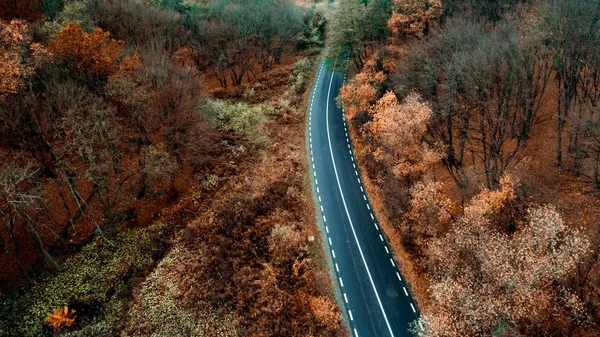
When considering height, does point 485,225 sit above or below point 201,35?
below

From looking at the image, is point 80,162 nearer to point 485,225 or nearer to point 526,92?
point 485,225

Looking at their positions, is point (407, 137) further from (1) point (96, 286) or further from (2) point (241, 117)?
(1) point (96, 286)

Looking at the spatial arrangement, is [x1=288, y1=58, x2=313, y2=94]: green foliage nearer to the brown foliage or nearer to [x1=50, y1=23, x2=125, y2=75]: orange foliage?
[x1=50, y1=23, x2=125, y2=75]: orange foliage

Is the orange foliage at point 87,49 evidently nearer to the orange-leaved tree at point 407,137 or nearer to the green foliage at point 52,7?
the green foliage at point 52,7

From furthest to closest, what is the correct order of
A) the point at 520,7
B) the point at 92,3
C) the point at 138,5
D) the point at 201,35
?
the point at 201,35
the point at 138,5
the point at 92,3
the point at 520,7

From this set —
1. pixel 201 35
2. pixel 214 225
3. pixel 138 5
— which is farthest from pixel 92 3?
pixel 214 225

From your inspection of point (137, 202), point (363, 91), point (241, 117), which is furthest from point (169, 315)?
point (363, 91)

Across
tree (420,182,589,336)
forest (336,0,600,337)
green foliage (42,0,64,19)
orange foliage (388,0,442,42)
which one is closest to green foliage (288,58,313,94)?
forest (336,0,600,337)
